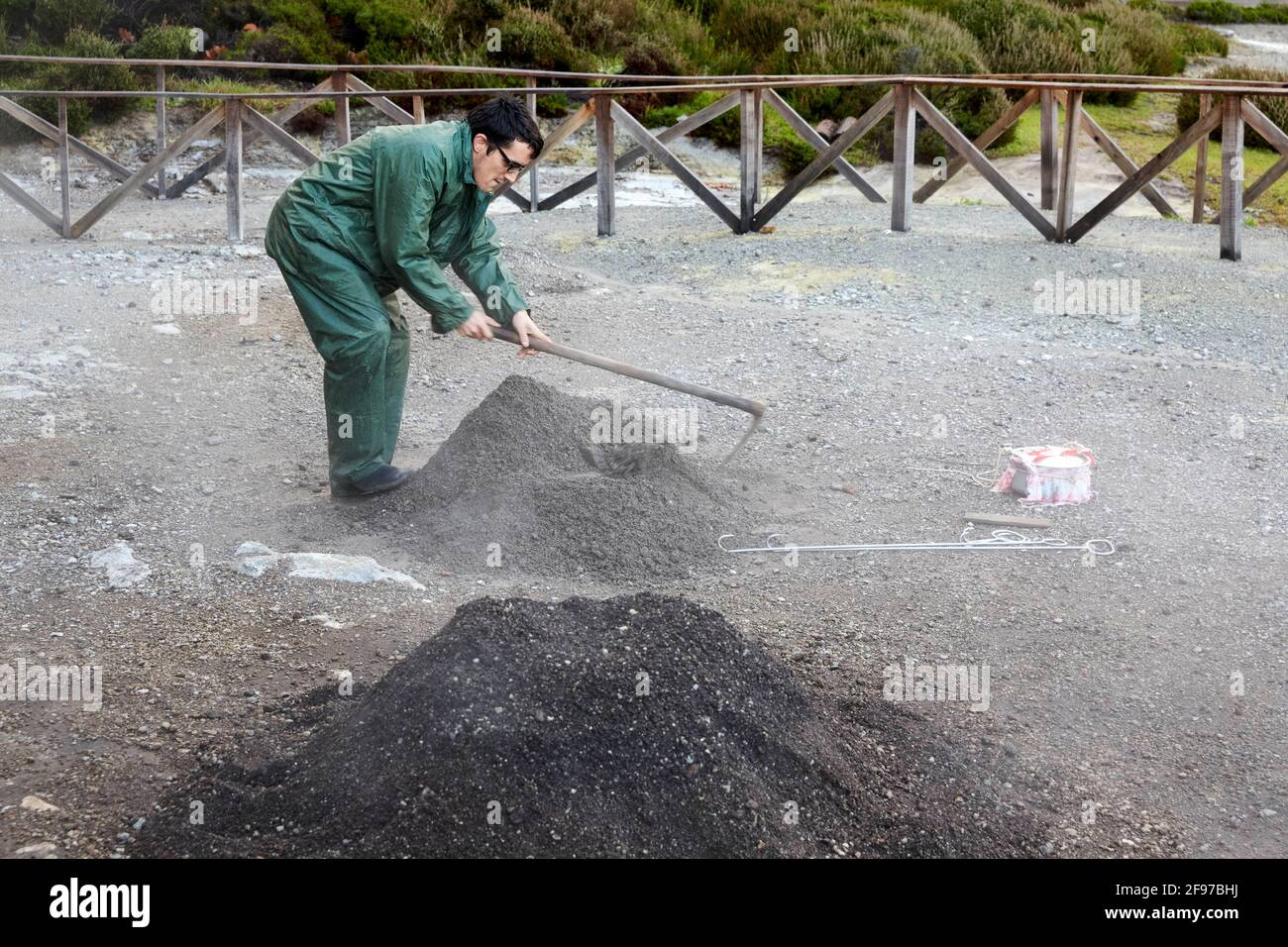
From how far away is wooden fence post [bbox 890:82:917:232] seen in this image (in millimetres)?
9234

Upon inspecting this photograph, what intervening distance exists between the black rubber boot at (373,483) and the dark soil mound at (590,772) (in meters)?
1.76

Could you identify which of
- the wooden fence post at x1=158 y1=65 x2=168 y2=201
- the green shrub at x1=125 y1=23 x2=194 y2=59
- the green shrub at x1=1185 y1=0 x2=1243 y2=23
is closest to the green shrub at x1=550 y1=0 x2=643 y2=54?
the green shrub at x1=125 y1=23 x2=194 y2=59

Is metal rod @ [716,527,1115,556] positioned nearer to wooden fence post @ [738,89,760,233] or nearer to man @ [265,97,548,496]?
man @ [265,97,548,496]

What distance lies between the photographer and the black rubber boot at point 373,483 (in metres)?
4.96

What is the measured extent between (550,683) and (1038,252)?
6808 millimetres

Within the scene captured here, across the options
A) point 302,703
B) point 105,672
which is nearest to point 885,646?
point 302,703

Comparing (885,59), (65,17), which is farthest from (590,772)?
(65,17)

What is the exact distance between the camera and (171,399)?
618 centimetres

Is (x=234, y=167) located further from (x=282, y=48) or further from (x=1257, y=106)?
(x=1257, y=106)

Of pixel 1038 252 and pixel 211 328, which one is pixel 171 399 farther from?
pixel 1038 252

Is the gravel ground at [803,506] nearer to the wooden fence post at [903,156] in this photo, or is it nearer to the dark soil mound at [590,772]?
the dark soil mound at [590,772]

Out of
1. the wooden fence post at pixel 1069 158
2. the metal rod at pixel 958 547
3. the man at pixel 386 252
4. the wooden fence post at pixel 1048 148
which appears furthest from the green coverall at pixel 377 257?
the wooden fence post at pixel 1048 148

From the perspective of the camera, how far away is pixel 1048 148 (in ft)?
34.9

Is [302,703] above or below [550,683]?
below
